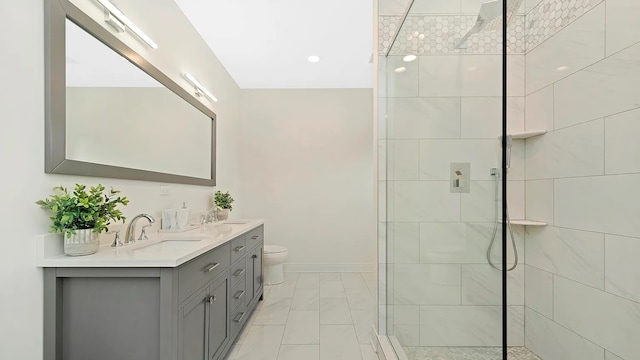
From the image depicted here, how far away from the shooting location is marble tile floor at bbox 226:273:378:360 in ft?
7.25

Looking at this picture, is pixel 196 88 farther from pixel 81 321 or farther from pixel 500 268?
pixel 500 268

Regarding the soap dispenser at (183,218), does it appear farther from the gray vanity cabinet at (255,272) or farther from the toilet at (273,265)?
the toilet at (273,265)

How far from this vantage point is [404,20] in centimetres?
196

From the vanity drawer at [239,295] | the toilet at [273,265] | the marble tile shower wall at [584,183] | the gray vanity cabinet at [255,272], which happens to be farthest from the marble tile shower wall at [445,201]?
the toilet at [273,265]

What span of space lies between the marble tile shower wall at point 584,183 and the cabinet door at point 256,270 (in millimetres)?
2123

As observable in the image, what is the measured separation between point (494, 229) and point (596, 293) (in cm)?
120

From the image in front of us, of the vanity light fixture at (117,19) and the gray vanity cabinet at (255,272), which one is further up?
the vanity light fixture at (117,19)

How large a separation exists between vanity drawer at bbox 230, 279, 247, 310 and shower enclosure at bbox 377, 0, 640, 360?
1045 mm

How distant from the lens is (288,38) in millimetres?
3145

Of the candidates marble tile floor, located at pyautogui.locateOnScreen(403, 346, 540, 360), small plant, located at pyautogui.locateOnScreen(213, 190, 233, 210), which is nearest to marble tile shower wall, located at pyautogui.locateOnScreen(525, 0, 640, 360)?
marble tile floor, located at pyautogui.locateOnScreen(403, 346, 540, 360)

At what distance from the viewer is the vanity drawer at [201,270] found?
4.83 feet

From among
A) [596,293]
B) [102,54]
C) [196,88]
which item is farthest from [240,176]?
[596,293]

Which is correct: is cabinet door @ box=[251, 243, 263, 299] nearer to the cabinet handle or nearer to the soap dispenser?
the soap dispenser

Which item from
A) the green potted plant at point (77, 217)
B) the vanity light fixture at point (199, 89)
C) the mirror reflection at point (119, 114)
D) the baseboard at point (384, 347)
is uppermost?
the vanity light fixture at point (199, 89)
